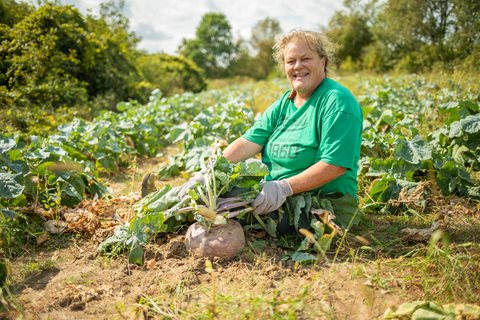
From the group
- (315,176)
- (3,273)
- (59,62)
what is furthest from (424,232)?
(59,62)

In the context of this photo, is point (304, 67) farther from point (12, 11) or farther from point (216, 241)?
point (12, 11)

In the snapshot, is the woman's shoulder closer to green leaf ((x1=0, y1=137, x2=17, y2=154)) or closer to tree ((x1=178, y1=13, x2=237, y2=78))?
green leaf ((x1=0, y1=137, x2=17, y2=154))

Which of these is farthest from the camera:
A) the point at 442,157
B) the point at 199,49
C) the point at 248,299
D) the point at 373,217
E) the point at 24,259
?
the point at 199,49

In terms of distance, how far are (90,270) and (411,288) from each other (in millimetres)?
1807

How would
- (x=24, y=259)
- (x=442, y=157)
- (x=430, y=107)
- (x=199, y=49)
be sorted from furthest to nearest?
(x=199, y=49)
(x=430, y=107)
(x=442, y=157)
(x=24, y=259)

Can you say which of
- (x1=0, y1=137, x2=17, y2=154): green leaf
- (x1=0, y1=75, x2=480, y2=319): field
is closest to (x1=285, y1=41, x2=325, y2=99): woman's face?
(x1=0, y1=75, x2=480, y2=319): field

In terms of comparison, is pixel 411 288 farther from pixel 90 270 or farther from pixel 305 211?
pixel 90 270

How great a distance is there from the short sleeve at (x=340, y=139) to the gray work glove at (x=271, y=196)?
0.31m

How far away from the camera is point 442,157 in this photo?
2.77 metres

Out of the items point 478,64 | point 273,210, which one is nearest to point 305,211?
point 273,210

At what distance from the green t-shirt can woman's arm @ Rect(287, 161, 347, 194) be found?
0.15ft

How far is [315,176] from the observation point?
1.87 m

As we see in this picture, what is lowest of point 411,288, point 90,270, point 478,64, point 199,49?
point 411,288

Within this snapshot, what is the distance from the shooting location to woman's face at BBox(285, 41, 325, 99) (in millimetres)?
2041
